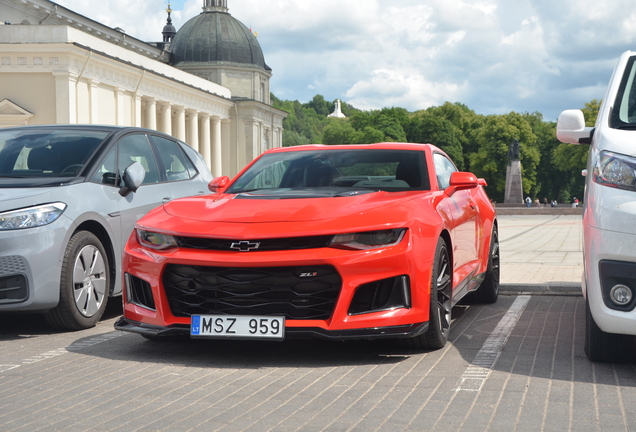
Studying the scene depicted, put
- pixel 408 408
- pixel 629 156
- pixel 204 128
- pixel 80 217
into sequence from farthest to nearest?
1. pixel 204 128
2. pixel 80 217
3. pixel 629 156
4. pixel 408 408

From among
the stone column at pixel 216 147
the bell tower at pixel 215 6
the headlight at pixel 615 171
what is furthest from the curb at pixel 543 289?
the bell tower at pixel 215 6

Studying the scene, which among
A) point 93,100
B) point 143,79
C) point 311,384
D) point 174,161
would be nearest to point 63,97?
point 93,100

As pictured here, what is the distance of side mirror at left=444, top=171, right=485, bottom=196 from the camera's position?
255 inches

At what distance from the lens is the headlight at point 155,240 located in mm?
5332

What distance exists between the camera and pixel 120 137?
7.83 m

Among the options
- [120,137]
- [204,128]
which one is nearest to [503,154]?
[204,128]

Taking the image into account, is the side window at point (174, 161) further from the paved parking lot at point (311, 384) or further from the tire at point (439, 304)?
the tire at point (439, 304)

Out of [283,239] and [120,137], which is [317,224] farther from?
[120,137]

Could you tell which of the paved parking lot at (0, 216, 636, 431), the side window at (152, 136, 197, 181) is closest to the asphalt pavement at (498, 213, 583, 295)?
the paved parking lot at (0, 216, 636, 431)

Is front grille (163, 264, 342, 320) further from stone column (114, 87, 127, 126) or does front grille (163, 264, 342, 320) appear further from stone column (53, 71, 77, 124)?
stone column (114, 87, 127, 126)

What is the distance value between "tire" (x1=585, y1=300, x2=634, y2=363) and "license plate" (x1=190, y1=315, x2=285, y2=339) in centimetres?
191

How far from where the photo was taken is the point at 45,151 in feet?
24.7

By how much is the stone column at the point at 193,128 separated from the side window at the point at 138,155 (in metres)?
66.9

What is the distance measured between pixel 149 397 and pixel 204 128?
75.9 meters
